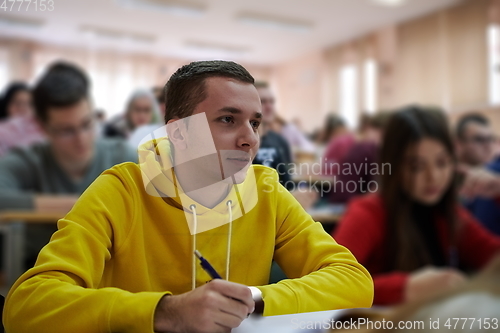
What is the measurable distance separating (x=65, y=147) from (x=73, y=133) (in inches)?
0.7

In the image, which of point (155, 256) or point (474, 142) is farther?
point (474, 142)

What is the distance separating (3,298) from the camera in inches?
11.3

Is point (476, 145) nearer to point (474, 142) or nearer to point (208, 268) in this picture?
point (474, 142)

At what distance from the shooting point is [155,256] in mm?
279

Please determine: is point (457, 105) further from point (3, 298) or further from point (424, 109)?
point (3, 298)

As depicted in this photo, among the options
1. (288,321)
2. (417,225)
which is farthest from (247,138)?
(417,225)

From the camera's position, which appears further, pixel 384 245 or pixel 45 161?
pixel 384 245

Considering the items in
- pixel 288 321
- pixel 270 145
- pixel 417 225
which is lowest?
pixel 417 225

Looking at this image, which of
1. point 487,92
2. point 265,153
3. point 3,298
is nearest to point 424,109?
point 265,153

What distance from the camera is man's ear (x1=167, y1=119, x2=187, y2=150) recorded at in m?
0.26

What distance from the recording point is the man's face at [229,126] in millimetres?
253

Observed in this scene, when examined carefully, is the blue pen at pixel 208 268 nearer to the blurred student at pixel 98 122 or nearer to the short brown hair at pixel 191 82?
the short brown hair at pixel 191 82

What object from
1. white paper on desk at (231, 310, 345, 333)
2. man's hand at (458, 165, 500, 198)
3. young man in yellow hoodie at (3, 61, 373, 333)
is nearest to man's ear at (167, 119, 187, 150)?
young man in yellow hoodie at (3, 61, 373, 333)

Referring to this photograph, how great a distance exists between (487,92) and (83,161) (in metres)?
4.91
